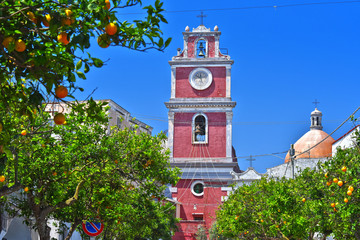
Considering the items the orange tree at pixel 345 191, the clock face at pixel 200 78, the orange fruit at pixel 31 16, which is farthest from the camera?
the clock face at pixel 200 78

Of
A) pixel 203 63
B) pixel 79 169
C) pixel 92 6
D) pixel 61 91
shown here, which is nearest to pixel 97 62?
pixel 61 91

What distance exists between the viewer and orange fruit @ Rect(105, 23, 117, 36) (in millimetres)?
5637

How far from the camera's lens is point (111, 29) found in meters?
5.65

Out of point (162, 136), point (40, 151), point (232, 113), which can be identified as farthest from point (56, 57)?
point (232, 113)

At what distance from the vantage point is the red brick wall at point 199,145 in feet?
169

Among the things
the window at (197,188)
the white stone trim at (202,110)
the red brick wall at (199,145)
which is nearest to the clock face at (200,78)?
the white stone trim at (202,110)

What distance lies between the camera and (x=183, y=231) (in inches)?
2052

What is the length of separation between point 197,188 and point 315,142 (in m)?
23.0

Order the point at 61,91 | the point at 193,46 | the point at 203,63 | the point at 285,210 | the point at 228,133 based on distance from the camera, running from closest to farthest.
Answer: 1. the point at 61,91
2. the point at 285,210
3. the point at 228,133
4. the point at 203,63
5. the point at 193,46

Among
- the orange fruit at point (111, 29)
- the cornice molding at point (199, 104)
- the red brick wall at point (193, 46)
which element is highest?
the red brick wall at point (193, 46)

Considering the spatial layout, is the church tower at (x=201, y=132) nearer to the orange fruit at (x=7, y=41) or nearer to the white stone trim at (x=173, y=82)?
the white stone trim at (x=173, y=82)

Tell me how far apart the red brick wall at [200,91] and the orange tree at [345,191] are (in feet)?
115

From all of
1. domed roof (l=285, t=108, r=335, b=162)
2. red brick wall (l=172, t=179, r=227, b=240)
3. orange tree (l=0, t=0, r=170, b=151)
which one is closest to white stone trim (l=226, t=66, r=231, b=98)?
red brick wall (l=172, t=179, r=227, b=240)

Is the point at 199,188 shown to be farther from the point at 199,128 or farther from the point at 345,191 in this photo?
the point at 345,191
